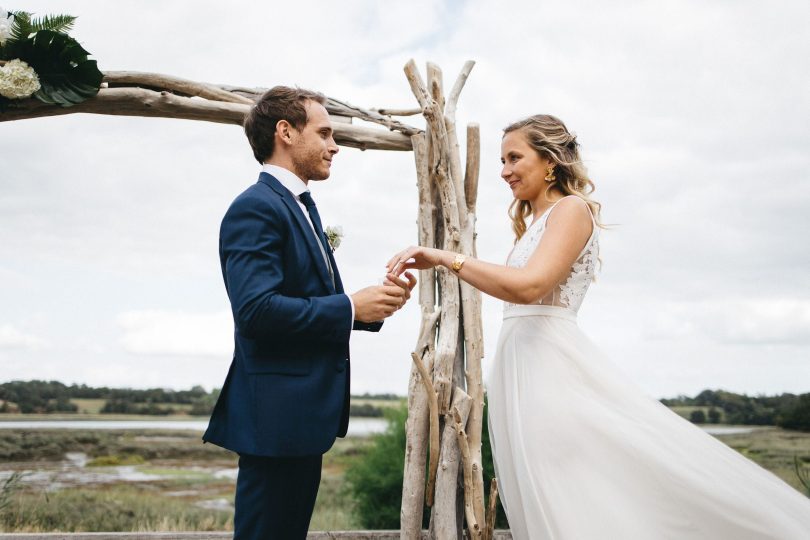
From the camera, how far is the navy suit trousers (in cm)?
220

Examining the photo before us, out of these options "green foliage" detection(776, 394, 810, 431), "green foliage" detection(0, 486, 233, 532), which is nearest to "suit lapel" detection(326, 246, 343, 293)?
"green foliage" detection(0, 486, 233, 532)

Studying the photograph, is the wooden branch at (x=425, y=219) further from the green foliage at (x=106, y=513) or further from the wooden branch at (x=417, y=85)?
the green foliage at (x=106, y=513)

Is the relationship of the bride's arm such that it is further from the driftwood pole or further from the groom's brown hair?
the driftwood pole

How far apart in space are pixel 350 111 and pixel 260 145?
1.80 metres

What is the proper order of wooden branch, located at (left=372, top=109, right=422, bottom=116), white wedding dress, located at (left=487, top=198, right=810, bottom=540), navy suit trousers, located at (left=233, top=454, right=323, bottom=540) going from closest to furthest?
navy suit trousers, located at (left=233, top=454, right=323, bottom=540) < white wedding dress, located at (left=487, top=198, right=810, bottom=540) < wooden branch, located at (left=372, top=109, right=422, bottom=116)

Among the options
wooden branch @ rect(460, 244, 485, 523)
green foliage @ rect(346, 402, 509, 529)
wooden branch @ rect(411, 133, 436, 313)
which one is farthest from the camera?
green foliage @ rect(346, 402, 509, 529)

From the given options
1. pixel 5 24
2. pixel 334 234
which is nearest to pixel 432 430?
pixel 334 234

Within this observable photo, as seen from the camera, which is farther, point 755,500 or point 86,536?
point 86,536

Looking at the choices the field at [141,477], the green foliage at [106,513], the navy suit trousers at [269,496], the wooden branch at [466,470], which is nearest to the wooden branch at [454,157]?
the wooden branch at [466,470]

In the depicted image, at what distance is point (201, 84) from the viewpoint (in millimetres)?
3980

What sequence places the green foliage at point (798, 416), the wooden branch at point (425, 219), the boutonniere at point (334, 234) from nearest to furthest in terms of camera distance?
the boutonniere at point (334, 234)
the wooden branch at point (425, 219)
the green foliage at point (798, 416)

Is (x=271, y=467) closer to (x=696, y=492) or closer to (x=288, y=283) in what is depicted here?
(x=288, y=283)

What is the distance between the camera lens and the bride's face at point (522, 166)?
2.80 m

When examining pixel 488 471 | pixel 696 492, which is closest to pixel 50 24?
pixel 696 492
